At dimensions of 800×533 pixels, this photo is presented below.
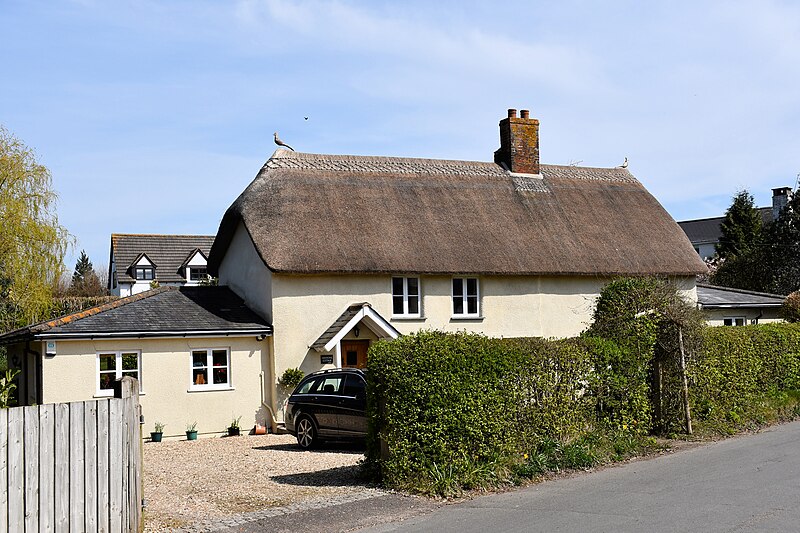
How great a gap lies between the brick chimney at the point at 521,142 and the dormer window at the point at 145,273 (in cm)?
3080

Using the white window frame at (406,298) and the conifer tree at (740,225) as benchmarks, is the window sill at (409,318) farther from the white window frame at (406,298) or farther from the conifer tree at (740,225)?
the conifer tree at (740,225)

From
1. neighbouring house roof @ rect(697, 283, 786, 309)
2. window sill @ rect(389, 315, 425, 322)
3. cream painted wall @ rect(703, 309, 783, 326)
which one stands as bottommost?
cream painted wall @ rect(703, 309, 783, 326)

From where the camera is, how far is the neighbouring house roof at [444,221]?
24.2 metres

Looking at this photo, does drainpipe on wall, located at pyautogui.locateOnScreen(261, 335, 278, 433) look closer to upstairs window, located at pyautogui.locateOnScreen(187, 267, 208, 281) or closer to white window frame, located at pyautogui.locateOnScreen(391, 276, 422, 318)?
white window frame, located at pyautogui.locateOnScreen(391, 276, 422, 318)

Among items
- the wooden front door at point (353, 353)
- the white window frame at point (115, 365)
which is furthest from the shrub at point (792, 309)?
the white window frame at point (115, 365)

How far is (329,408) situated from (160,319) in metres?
7.36

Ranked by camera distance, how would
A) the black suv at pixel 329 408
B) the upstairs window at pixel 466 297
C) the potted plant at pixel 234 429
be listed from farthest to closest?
the upstairs window at pixel 466 297 < the potted plant at pixel 234 429 < the black suv at pixel 329 408

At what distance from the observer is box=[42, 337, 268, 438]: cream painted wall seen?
20.9m

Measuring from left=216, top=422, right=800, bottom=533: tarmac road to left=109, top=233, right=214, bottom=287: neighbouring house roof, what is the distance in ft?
141

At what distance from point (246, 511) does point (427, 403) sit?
9.69 feet

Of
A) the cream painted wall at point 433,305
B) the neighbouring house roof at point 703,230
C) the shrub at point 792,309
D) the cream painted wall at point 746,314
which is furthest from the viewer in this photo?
the neighbouring house roof at point 703,230

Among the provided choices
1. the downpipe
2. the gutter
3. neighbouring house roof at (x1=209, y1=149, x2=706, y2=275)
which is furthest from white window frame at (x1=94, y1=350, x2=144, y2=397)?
neighbouring house roof at (x1=209, y1=149, x2=706, y2=275)

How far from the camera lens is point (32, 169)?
2847 centimetres

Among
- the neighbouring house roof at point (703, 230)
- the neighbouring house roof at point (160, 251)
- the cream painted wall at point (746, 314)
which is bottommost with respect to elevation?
the cream painted wall at point (746, 314)
